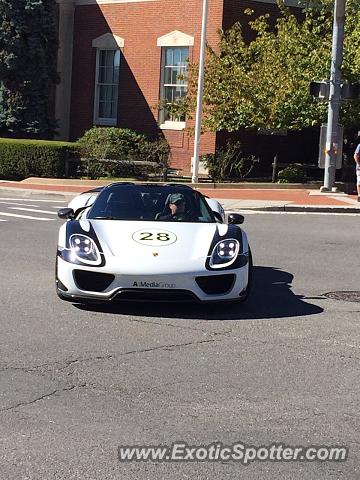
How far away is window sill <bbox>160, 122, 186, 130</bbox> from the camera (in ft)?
98.7

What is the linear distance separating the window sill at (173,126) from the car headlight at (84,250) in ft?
72.0

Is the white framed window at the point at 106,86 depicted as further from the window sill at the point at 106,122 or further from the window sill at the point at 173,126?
the window sill at the point at 173,126

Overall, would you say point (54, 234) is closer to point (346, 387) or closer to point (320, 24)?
point (346, 387)

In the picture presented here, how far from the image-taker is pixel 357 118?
987 inches

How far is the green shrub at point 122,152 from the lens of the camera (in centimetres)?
2666

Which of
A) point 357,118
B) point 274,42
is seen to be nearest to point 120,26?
point 274,42

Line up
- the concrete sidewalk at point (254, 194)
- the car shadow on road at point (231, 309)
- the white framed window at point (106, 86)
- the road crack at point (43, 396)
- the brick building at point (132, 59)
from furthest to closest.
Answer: the white framed window at point (106, 86) → the brick building at point (132, 59) → the concrete sidewalk at point (254, 194) → the car shadow on road at point (231, 309) → the road crack at point (43, 396)

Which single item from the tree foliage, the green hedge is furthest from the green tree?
the tree foliage

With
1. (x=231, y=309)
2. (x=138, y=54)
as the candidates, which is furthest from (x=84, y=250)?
(x=138, y=54)

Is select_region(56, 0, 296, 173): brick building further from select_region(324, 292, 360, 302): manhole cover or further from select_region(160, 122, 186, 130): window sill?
select_region(324, 292, 360, 302): manhole cover

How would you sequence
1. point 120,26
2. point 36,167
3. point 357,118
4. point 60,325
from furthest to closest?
point 120,26 < point 36,167 < point 357,118 < point 60,325

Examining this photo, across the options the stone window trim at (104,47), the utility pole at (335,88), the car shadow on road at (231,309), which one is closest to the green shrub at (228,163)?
the utility pole at (335,88)

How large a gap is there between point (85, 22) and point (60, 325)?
2668cm

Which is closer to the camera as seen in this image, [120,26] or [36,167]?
[36,167]
